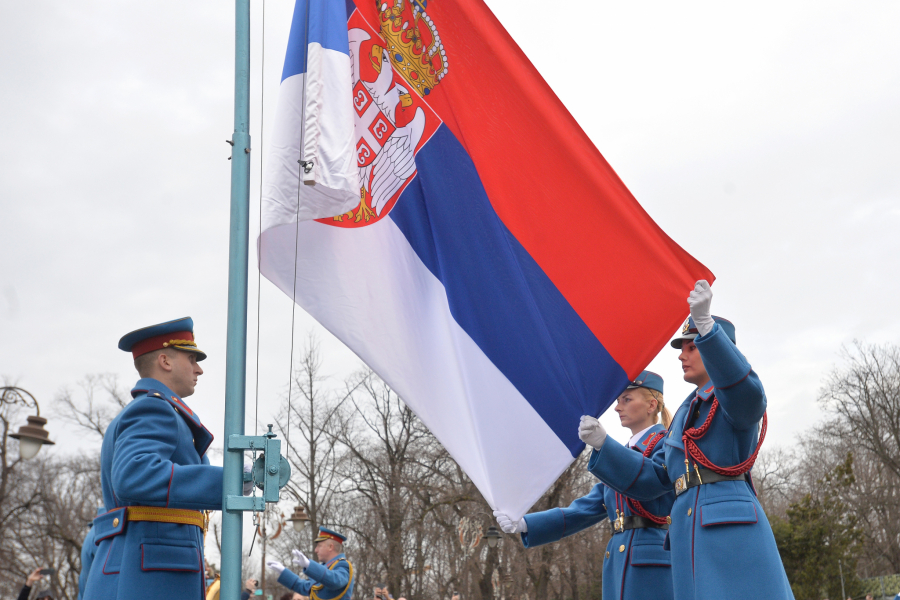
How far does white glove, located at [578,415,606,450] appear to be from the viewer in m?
4.17

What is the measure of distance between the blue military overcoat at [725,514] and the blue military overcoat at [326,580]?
6.06 m

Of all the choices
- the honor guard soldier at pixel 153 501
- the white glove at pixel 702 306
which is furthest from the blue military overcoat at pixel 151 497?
the white glove at pixel 702 306

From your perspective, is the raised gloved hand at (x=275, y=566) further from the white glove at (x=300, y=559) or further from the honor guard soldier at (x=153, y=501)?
the honor guard soldier at (x=153, y=501)

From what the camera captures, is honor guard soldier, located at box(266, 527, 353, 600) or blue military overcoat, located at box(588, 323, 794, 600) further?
honor guard soldier, located at box(266, 527, 353, 600)

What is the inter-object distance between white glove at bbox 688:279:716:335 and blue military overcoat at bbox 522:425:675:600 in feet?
3.49

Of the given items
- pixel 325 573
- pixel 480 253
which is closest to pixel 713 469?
pixel 480 253

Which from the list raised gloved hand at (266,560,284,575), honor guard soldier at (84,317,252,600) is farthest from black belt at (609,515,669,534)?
raised gloved hand at (266,560,284,575)

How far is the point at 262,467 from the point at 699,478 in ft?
7.19

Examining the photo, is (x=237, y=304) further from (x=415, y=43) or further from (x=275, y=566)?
(x=275, y=566)

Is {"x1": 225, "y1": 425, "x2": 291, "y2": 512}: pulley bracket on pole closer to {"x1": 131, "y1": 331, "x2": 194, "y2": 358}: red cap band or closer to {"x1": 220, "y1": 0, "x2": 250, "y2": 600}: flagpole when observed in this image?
{"x1": 220, "y1": 0, "x2": 250, "y2": 600}: flagpole

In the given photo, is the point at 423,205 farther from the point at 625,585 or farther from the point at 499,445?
the point at 625,585

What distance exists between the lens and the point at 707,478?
404cm

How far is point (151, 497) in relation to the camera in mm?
3398

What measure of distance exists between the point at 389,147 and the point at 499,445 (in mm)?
1663
